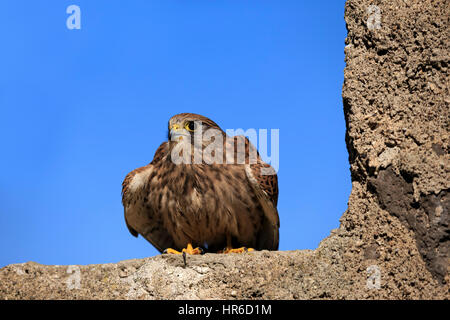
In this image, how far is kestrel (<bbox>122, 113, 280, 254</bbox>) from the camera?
14.6 ft

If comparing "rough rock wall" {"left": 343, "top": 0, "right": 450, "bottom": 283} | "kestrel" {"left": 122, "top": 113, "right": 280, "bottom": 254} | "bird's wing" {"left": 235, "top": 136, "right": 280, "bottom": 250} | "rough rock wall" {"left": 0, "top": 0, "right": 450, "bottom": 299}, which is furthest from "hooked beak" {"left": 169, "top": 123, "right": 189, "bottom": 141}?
"rough rock wall" {"left": 343, "top": 0, "right": 450, "bottom": 283}

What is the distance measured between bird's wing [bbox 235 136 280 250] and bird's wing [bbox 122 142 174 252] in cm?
75

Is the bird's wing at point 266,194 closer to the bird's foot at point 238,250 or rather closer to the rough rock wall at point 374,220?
the bird's foot at point 238,250

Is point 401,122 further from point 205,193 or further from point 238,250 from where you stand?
point 205,193

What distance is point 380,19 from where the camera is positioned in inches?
136

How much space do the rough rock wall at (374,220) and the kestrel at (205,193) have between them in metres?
0.88

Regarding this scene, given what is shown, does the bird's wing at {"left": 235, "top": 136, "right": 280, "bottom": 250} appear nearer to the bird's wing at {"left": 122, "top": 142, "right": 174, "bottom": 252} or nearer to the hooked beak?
the hooked beak

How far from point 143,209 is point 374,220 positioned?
2.17 m

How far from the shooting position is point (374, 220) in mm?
3152

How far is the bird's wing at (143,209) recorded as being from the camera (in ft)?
15.4

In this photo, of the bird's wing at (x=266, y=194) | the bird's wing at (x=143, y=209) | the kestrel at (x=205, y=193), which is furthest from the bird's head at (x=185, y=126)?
the bird's wing at (x=266, y=194)

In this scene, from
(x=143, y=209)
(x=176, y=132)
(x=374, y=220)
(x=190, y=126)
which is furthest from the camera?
(x=143, y=209)

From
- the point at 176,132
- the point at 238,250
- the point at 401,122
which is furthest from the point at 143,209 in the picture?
the point at 401,122
